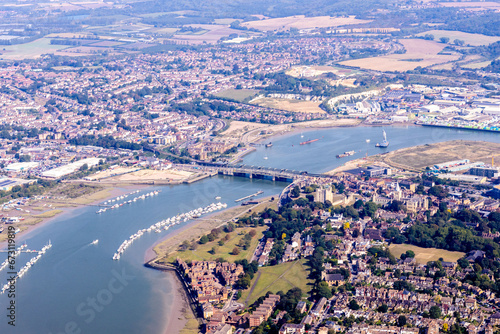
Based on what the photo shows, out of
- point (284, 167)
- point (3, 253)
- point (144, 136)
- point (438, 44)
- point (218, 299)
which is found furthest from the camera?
point (438, 44)

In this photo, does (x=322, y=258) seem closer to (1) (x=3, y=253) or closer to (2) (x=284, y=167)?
(1) (x=3, y=253)

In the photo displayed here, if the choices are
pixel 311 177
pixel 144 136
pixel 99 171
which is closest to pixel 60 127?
pixel 144 136

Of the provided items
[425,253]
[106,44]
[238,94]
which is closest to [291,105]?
[238,94]

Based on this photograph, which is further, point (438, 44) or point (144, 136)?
point (438, 44)

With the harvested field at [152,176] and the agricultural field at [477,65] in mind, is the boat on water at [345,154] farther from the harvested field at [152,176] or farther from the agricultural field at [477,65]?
the agricultural field at [477,65]

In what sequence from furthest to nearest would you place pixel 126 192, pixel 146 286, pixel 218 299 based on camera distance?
pixel 126 192 < pixel 146 286 < pixel 218 299

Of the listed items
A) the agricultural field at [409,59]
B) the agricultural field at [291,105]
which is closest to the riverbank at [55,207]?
the agricultural field at [291,105]
